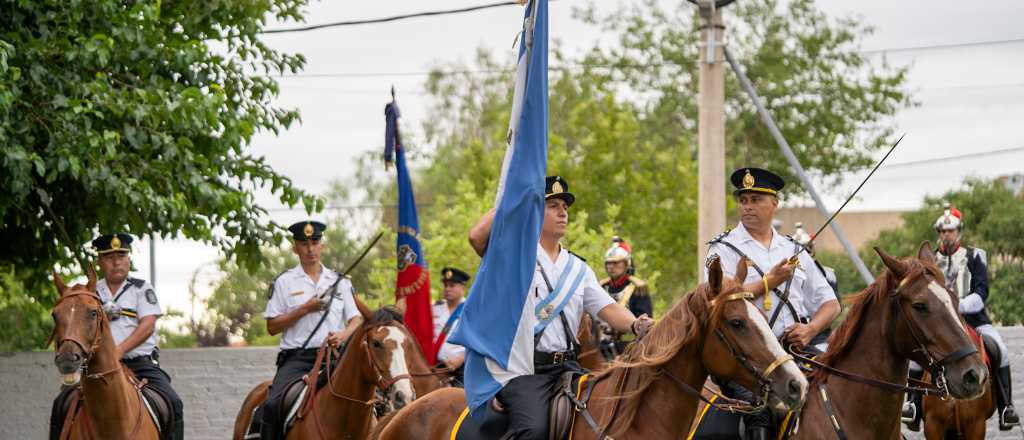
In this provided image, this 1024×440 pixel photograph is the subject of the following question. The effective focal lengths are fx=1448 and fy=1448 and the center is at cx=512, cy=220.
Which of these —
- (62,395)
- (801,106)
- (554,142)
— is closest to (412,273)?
(62,395)

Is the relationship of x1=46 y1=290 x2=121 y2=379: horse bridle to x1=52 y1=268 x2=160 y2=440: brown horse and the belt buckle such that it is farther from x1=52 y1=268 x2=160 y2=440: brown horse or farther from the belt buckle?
the belt buckle

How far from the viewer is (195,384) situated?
1642cm

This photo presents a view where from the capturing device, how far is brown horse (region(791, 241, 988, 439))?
8.08 metres

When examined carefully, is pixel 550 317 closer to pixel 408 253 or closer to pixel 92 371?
pixel 92 371

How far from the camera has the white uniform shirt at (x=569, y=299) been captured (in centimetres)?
788

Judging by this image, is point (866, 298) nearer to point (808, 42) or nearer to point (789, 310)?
point (789, 310)

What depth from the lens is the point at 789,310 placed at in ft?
29.8

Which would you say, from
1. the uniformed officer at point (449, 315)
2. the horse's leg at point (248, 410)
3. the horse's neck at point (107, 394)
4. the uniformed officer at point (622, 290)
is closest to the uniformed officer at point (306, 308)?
the horse's leg at point (248, 410)

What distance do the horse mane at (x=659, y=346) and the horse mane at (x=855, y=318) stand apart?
1668 millimetres

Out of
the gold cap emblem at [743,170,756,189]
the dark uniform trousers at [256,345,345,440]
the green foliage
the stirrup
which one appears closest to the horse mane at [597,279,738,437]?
the gold cap emblem at [743,170,756,189]

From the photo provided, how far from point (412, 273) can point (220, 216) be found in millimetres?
2133

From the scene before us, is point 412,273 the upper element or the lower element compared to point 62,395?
upper

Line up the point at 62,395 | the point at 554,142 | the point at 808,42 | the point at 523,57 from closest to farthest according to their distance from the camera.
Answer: the point at 523,57, the point at 62,395, the point at 554,142, the point at 808,42

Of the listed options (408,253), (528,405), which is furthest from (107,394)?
(528,405)
